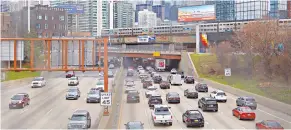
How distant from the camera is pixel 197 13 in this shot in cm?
8550

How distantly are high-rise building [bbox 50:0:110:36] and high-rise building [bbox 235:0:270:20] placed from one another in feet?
198

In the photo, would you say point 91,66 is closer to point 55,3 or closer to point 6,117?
point 6,117

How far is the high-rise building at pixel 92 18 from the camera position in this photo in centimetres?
6906

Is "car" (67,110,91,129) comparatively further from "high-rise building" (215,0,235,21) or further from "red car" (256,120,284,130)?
"high-rise building" (215,0,235,21)

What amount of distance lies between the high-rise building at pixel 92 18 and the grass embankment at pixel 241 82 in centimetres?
1690

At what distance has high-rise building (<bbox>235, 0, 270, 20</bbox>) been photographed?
125 meters

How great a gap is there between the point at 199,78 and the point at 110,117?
37481mm

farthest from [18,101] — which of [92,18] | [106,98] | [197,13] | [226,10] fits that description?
[226,10]

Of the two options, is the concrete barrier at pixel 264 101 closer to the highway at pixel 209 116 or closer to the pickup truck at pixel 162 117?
the highway at pixel 209 116

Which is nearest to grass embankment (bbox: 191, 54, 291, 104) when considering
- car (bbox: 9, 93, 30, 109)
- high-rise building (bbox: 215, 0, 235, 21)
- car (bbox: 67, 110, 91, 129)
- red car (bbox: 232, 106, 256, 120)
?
red car (bbox: 232, 106, 256, 120)

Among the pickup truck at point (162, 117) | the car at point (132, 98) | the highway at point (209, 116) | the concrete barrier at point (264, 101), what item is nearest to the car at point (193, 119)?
the highway at point (209, 116)

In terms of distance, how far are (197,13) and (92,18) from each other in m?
22.9

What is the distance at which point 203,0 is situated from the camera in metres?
177

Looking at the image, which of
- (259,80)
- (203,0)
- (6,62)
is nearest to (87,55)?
(6,62)
